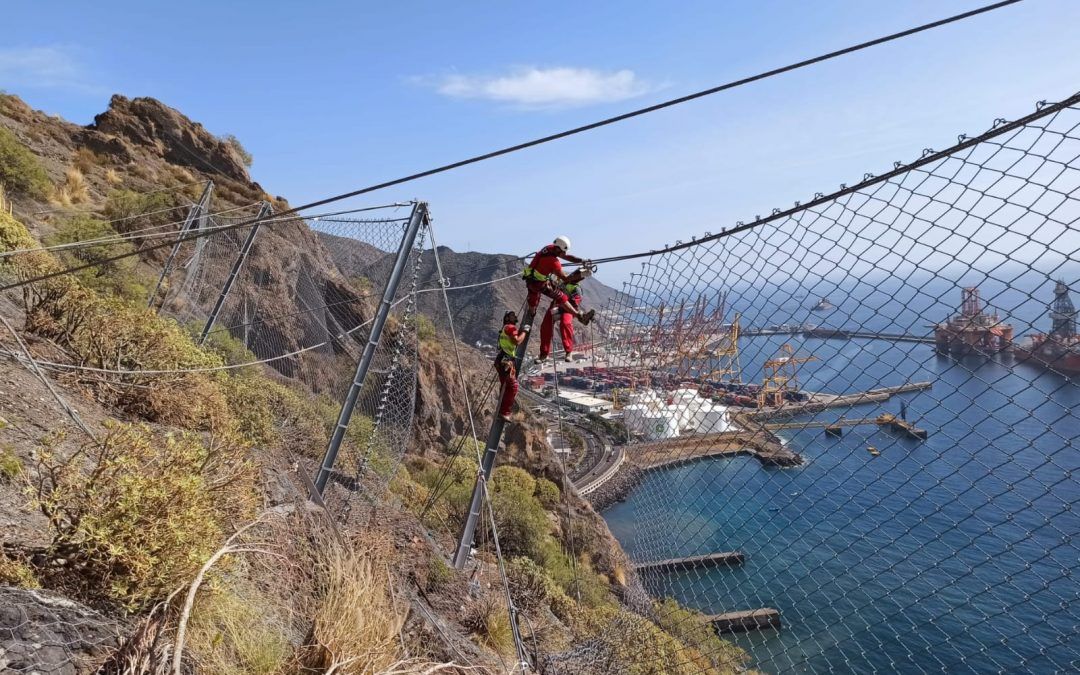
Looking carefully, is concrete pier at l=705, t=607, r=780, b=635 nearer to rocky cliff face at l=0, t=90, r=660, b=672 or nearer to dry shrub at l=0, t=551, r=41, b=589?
rocky cliff face at l=0, t=90, r=660, b=672

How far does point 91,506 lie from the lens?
2.28 metres

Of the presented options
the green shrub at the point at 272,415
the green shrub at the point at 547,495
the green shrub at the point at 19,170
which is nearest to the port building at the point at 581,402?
the green shrub at the point at 547,495

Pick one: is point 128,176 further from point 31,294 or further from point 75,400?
point 75,400

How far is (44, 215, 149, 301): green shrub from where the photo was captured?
7645 mm

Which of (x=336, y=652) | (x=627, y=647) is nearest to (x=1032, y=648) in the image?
(x=627, y=647)

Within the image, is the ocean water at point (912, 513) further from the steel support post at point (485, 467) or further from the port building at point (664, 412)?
the steel support post at point (485, 467)

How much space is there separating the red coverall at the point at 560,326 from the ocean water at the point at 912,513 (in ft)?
3.59

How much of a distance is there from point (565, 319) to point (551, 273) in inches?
13.1

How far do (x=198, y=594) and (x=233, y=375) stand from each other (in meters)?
5.63

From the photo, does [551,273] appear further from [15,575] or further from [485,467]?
[15,575]

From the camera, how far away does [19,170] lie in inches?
415

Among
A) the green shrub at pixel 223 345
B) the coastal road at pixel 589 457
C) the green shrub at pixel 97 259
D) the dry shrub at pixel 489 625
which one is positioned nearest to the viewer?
the dry shrub at pixel 489 625

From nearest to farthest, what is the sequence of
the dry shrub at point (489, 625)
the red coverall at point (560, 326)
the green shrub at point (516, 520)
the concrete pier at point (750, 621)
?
the dry shrub at point (489, 625) < the red coverall at point (560, 326) < the concrete pier at point (750, 621) < the green shrub at point (516, 520)

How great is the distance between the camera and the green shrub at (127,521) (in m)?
2.18
